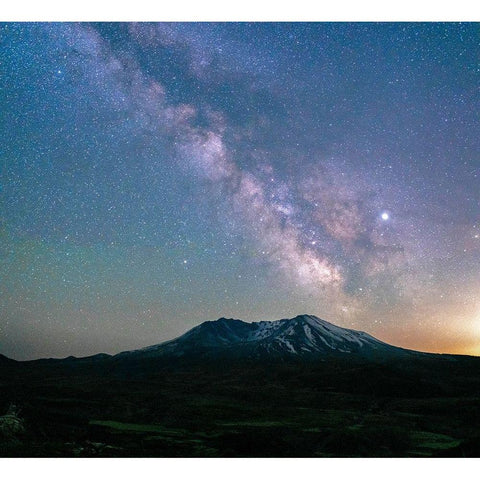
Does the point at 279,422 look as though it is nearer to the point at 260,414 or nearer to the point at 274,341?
the point at 260,414

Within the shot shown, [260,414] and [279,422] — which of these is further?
[260,414]

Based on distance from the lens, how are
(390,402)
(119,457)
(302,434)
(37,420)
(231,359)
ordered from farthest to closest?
(231,359), (390,402), (302,434), (37,420), (119,457)

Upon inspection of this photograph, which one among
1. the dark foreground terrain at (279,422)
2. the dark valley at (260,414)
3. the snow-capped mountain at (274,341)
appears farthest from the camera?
the snow-capped mountain at (274,341)

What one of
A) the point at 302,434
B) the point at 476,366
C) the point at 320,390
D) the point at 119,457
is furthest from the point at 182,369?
the point at 119,457

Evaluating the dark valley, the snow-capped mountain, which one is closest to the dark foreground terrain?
the dark valley

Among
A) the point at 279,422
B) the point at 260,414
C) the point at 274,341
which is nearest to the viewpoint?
the point at 279,422

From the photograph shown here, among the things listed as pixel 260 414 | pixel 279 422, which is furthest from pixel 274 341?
pixel 279 422

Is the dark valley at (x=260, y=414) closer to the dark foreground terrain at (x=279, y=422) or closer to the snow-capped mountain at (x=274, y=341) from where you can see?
the dark foreground terrain at (x=279, y=422)

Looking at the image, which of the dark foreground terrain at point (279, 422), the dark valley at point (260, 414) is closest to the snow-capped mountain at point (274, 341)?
the dark valley at point (260, 414)
